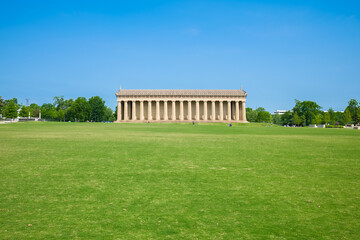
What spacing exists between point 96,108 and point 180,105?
136ft

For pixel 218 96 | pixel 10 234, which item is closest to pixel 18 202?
pixel 10 234

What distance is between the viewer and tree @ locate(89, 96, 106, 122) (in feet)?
398

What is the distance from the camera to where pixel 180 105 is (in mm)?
116188

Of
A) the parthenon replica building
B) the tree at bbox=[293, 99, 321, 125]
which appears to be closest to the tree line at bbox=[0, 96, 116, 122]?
the parthenon replica building

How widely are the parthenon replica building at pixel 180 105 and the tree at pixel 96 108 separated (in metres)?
12.5

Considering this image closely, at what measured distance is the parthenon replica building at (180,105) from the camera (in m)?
115

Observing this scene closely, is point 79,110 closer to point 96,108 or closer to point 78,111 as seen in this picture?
→ point 78,111

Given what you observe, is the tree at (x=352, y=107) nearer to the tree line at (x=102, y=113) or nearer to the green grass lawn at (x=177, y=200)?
the tree line at (x=102, y=113)

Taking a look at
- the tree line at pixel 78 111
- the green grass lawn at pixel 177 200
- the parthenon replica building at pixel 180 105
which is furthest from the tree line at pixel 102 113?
the green grass lawn at pixel 177 200

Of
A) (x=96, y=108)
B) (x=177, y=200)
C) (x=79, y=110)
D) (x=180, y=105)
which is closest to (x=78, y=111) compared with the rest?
(x=79, y=110)

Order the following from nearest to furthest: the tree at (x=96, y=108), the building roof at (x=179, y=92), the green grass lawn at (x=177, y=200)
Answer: the green grass lawn at (x=177, y=200) → the building roof at (x=179, y=92) → the tree at (x=96, y=108)

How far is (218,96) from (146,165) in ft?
356

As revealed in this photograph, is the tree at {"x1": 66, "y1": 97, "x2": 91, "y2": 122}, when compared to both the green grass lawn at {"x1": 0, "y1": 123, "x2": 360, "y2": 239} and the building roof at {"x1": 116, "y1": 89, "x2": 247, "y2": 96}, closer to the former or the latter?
the building roof at {"x1": 116, "y1": 89, "x2": 247, "y2": 96}

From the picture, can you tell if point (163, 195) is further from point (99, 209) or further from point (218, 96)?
point (218, 96)
